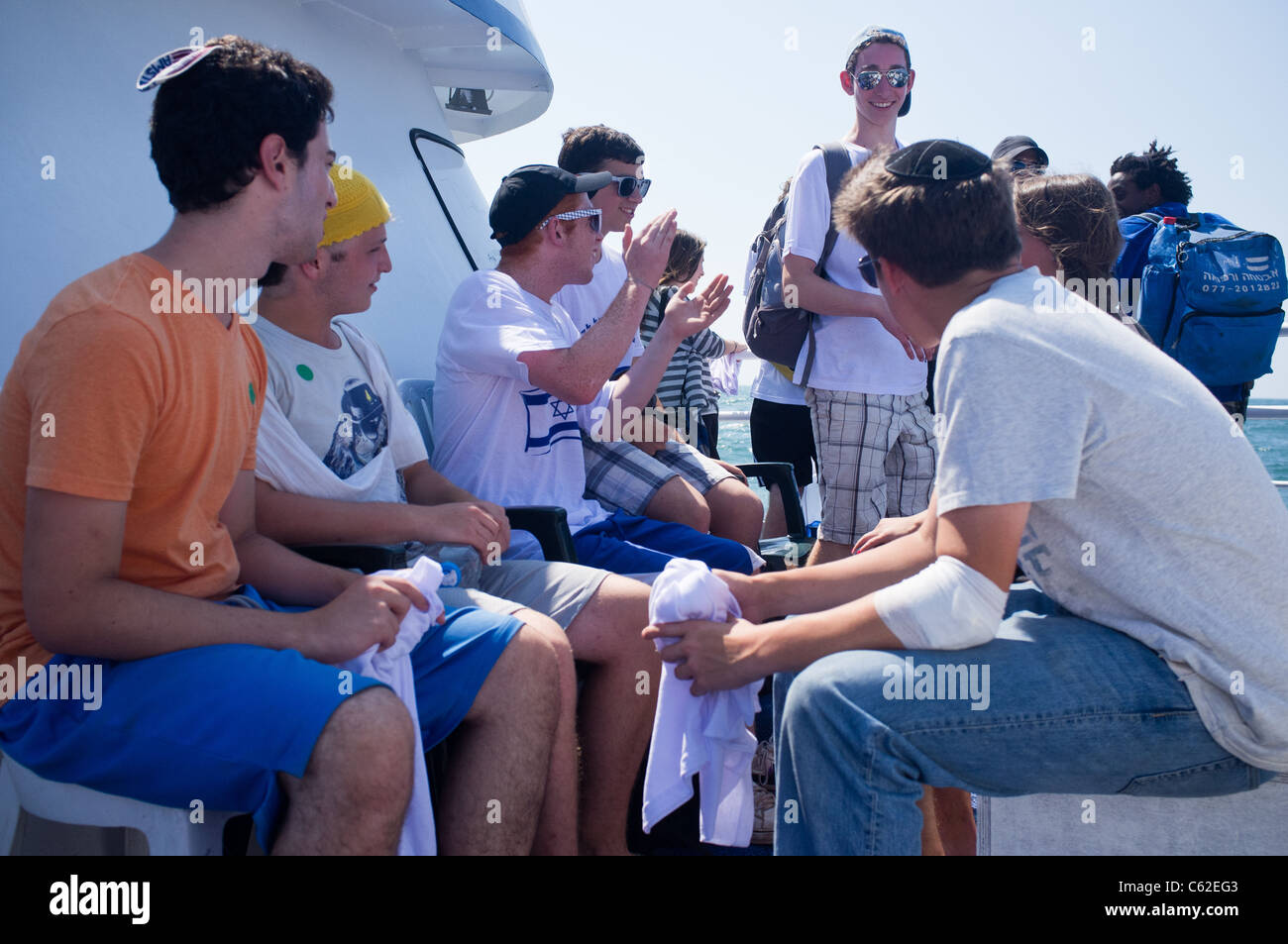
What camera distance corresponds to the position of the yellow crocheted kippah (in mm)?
2596

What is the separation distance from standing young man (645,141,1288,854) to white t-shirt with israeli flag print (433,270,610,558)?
51.5 inches

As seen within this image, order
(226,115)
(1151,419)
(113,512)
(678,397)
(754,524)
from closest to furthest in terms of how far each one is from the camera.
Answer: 1. (113,512)
2. (1151,419)
3. (226,115)
4. (754,524)
5. (678,397)

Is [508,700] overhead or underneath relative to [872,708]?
underneath

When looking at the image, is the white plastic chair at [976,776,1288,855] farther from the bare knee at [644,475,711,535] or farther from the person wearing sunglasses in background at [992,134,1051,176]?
the person wearing sunglasses in background at [992,134,1051,176]

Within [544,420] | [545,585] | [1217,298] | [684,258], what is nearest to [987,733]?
[545,585]

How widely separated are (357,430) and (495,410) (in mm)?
458

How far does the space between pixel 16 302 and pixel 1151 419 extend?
2.44m

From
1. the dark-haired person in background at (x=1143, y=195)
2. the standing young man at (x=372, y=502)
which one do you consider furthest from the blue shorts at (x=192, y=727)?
the dark-haired person in background at (x=1143, y=195)

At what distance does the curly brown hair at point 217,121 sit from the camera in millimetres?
1880

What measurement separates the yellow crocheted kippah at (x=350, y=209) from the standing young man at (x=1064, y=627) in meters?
1.56

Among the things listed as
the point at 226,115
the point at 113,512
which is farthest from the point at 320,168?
the point at 113,512

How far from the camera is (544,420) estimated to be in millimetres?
2965

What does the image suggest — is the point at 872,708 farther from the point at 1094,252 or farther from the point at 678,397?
the point at 678,397

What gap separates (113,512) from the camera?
1.63 meters
